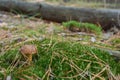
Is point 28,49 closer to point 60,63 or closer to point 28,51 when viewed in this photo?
point 28,51

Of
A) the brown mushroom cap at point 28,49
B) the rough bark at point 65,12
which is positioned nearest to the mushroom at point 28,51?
the brown mushroom cap at point 28,49

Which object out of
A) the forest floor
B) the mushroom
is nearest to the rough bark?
the forest floor

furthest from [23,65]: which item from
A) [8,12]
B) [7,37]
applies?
[8,12]

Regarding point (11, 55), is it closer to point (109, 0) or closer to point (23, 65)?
point (23, 65)

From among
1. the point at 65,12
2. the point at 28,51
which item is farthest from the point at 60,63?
the point at 65,12

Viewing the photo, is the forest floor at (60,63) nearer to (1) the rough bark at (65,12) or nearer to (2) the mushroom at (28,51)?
(2) the mushroom at (28,51)

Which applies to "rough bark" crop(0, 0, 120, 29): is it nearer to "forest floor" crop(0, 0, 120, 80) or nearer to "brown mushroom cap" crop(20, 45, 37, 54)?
"forest floor" crop(0, 0, 120, 80)

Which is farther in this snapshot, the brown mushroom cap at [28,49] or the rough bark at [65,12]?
the rough bark at [65,12]
